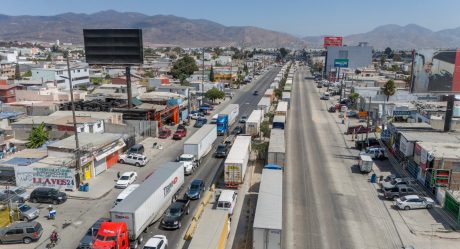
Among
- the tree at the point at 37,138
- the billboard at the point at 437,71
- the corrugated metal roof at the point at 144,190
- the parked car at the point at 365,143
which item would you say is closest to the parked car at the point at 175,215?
the corrugated metal roof at the point at 144,190

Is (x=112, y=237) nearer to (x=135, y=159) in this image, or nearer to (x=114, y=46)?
(x=135, y=159)

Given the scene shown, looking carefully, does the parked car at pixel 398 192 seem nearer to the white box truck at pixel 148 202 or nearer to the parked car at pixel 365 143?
the parked car at pixel 365 143

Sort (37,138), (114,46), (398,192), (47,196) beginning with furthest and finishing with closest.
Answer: (114,46), (37,138), (398,192), (47,196)

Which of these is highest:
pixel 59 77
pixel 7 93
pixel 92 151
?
pixel 59 77

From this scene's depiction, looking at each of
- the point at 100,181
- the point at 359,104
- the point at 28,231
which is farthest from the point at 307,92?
the point at 28,231

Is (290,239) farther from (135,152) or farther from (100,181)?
(135,152)

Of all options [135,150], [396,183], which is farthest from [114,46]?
[396,183]
